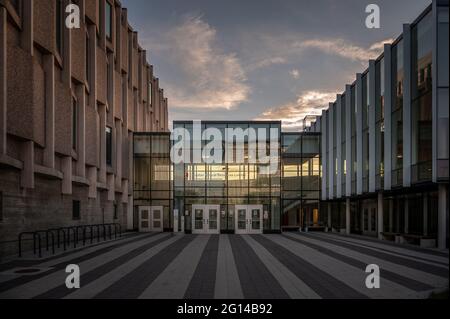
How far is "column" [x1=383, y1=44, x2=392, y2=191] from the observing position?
76.3 feet

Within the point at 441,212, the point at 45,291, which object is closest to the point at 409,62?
the point at 441,212

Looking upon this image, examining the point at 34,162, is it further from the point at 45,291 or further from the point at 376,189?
the point at 376,189

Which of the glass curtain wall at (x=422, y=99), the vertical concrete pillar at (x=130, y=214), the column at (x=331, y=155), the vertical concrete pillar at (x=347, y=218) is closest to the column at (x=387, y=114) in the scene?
the glass curtain wall at (x=422, y=99)

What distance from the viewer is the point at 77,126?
74.5ft

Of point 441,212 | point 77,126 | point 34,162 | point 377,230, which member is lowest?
point 377,230

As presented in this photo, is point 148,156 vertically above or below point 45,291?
above

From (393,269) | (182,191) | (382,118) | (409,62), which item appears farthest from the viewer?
(182,191)

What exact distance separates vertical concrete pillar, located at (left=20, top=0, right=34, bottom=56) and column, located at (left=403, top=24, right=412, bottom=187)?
61.4ft

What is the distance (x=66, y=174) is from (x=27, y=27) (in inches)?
305

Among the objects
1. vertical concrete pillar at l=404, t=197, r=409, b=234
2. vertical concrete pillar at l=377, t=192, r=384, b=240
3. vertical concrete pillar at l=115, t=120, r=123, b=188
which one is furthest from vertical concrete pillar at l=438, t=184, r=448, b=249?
vertical concrete pillar at l=115, t=120, r=123, b=188

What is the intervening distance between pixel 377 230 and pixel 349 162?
19.7ft

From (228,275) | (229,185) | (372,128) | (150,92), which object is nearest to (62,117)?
(228,275)
